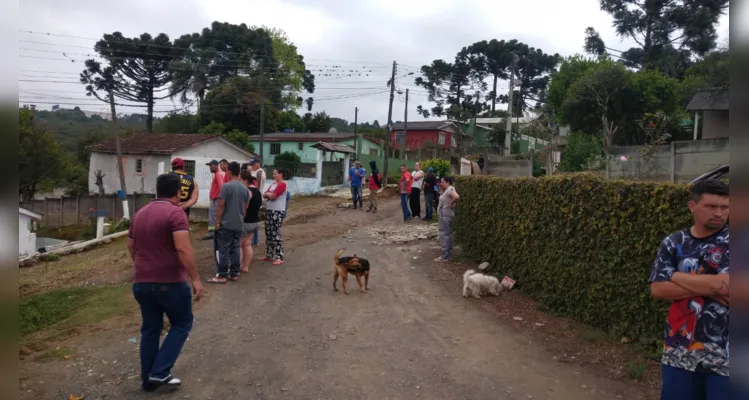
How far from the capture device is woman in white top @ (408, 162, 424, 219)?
1600 cm

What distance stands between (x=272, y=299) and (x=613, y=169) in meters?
12.6

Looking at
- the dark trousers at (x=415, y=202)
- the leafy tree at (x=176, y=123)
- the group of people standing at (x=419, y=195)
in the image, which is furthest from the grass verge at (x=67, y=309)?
the leafy tree at (x=176, y=123)

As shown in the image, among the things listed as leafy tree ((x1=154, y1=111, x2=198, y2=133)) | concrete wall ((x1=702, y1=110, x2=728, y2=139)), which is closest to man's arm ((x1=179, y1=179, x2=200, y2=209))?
concrete wall ((x1=702, y1=110, x2=728, y2=139))

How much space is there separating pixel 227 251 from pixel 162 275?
160 inches

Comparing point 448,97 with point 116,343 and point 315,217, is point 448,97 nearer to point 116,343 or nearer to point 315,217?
point 315,217

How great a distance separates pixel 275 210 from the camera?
9469 millimetres

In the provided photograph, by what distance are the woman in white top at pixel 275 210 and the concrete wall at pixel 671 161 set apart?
973 centimetres

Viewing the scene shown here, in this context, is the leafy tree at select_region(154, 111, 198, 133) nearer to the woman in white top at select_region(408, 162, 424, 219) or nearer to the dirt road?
the woman in white top at select_region(408, 162, 424, 219)

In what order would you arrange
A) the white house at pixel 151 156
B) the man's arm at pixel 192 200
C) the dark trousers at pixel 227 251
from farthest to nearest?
the white house at pixel 151 156 → the man's arm at pixel 192 200 → the dark trousers at pixel 227 251

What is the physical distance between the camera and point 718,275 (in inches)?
111

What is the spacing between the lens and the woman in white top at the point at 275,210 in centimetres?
Result: 930

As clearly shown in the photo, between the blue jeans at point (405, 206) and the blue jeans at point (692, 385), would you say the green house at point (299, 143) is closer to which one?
the blue jeans at point (405, 206)

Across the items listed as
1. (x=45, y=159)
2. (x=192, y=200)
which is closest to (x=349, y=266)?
(x=192, y=200)

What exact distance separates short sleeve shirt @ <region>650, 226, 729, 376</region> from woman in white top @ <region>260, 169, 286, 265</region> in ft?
23.0
